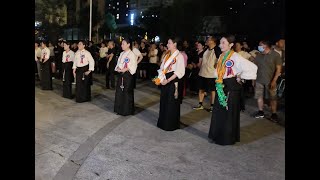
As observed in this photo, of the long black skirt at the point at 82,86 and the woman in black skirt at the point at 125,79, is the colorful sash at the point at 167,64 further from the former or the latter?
the long black skirt at the point at 82,86

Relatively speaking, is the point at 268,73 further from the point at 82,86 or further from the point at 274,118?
the point at 82,86

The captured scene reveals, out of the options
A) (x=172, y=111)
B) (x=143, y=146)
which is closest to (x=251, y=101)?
(x=172, y=111)

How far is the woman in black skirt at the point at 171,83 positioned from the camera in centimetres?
709

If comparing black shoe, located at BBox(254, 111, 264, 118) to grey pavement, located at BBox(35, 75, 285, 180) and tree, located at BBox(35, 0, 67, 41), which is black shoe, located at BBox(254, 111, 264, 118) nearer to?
grey pavement, located at BBox(35, 75, 285, 180)

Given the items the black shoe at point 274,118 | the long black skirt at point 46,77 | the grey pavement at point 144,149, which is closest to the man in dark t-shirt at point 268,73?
the black shoe at point 274,118

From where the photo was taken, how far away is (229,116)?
6242mm

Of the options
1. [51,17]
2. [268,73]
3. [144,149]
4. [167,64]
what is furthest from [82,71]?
[51,17]

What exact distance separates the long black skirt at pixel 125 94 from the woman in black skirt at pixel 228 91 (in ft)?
9.59

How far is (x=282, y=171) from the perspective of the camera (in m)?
5.14

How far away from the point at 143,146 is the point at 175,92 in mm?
1510

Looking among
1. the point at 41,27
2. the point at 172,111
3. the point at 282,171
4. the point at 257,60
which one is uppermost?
the point at 41,27

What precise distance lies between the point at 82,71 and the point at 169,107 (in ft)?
13.7

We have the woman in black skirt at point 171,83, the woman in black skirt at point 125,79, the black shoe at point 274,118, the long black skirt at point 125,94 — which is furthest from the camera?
the long black skirt at point 125,94
